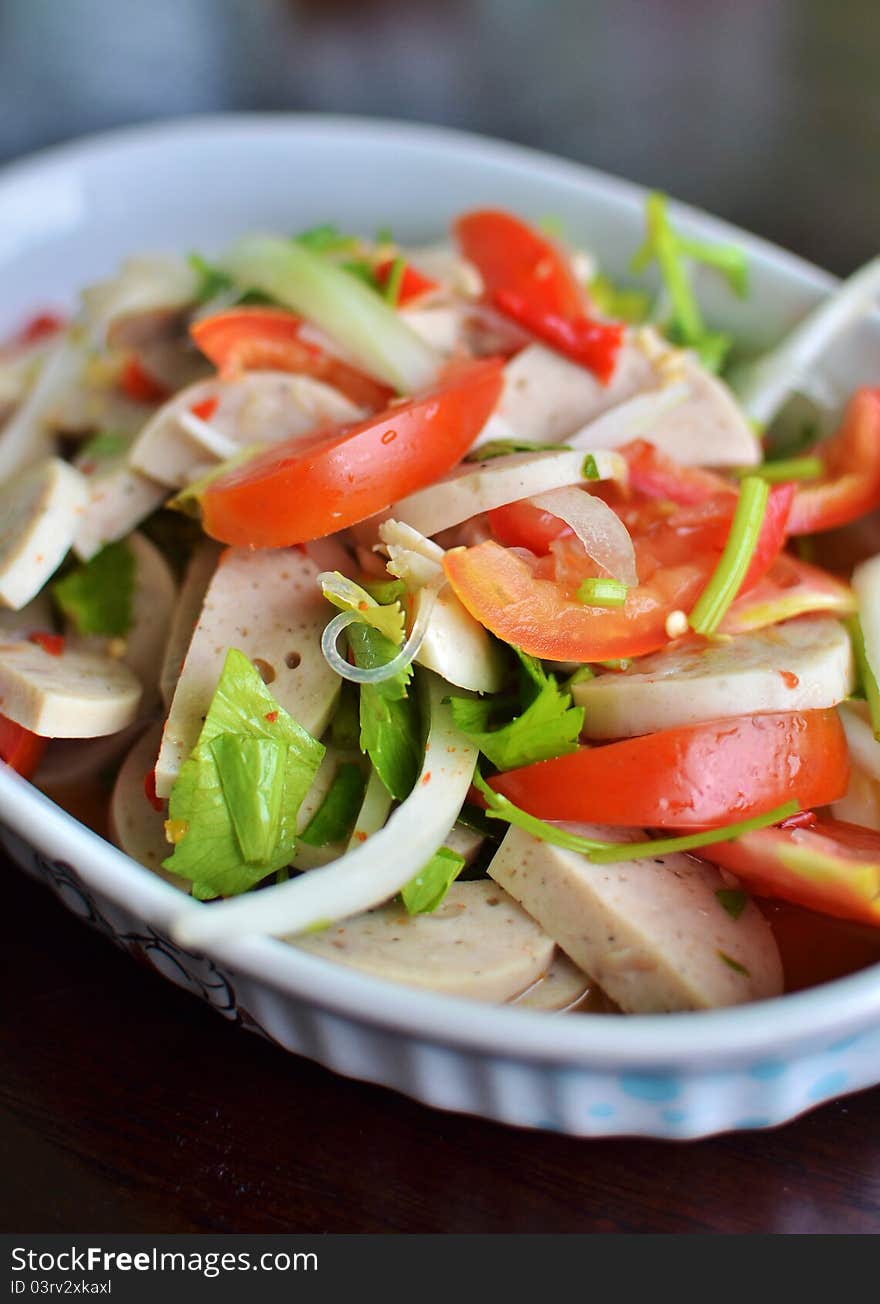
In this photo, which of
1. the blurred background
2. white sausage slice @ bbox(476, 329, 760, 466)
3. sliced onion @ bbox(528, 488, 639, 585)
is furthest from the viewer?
the blurred background

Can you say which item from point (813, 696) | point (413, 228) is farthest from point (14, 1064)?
point (413, 228)

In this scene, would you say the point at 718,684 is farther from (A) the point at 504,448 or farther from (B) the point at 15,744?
(B) the point at 15,744

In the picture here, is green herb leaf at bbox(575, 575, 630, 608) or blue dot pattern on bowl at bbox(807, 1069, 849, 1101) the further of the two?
green herb leaf at bbox(575, 575, 630, 608)

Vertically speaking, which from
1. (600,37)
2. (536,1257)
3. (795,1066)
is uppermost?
(600,37)

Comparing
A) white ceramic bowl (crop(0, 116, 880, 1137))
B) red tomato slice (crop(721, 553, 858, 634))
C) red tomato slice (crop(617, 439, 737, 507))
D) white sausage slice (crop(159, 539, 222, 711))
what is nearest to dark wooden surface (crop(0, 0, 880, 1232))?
white ceramic bowl (crop(0, 116, 880, 1137))

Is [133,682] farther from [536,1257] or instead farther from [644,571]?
[536,1257]

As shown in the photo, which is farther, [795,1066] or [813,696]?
[813,696]

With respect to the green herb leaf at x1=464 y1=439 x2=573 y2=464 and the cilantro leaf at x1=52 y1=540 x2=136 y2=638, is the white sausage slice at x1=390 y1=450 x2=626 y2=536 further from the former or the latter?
the cilantro leaf at x1=52 y1=540 x2=136 y2=638
